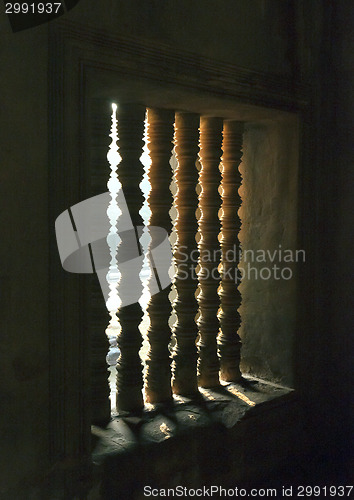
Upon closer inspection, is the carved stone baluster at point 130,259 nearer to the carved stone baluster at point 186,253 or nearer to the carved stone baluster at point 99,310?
the carved stone baluster at point 99,310

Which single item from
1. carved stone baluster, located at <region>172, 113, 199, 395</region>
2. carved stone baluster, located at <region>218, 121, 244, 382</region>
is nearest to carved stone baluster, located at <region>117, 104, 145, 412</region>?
carved stone baluster, located at <region>172, 113, 199, 395</region>

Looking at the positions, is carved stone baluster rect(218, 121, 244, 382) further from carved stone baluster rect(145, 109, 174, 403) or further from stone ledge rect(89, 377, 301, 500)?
carved stone baluster rect(145, 109, 174, 403)

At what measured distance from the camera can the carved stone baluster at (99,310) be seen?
264cm

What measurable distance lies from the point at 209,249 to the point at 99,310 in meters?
0.86

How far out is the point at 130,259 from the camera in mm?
2803

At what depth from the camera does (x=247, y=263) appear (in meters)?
3.52

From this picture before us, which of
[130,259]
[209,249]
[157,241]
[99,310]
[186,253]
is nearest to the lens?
[99,310]

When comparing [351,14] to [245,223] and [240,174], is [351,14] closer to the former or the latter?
[240,174]

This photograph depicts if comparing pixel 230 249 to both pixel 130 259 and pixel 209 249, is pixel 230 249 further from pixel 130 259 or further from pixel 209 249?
pixel 130 259

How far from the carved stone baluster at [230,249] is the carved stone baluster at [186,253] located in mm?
310

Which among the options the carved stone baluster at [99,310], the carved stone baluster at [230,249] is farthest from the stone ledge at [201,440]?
the carved stone baluster at [230,249]

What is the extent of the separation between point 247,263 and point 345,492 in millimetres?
1519

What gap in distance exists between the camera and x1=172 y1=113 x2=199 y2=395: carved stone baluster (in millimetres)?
3070

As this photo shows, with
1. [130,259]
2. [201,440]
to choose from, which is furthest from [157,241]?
[201,440]
